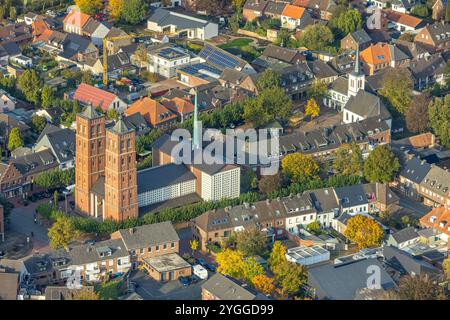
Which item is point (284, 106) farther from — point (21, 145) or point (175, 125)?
point (21, 145)

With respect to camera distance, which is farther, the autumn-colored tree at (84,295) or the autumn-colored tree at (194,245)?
the autumn-colored tree at (194,245)

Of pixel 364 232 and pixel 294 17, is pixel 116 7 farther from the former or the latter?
pixel 364 232

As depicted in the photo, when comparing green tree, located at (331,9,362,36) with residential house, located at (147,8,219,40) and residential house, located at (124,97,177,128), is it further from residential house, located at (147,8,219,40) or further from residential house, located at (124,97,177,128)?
residential house, located at (124,97,177,128)

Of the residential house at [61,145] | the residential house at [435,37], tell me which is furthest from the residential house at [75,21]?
the residential house at [435,37]

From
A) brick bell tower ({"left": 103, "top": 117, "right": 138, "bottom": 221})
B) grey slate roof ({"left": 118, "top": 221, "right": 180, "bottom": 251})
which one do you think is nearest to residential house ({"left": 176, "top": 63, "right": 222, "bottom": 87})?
brick bell tower ({"left": 103, "top": 117, "right": 138, "bottom": 221})

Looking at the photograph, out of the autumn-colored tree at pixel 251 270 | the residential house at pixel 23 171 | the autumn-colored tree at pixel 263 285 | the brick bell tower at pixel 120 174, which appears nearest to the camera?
the autumn-colored tree at pixel 263 285

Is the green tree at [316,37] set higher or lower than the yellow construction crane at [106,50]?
higher

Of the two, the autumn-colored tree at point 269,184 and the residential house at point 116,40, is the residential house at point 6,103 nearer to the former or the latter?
the residential house at point 116,40

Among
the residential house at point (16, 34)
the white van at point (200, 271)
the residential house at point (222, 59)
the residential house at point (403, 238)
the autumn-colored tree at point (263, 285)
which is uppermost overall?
the autumn-colored tree at point (263, 285)
